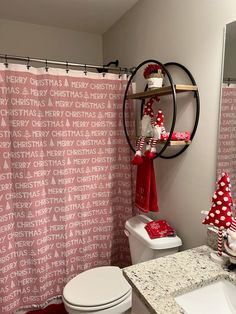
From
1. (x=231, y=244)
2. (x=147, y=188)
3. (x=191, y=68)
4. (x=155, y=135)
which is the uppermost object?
(x=191, y=68)

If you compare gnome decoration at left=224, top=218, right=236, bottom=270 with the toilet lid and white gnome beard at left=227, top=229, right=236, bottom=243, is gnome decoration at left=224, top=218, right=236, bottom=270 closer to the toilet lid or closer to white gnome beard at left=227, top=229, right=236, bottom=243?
white gnome beard at left=227, top=229, right=236, bottom=243

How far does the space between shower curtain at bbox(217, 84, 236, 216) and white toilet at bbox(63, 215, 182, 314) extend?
55 cm

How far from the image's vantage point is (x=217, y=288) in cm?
97

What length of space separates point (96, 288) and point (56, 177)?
747 millimetres

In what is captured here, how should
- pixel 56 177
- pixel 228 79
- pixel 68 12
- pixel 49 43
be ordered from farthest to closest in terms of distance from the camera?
pixel 49 43 → pixel 68 12 → pixel 56 177 → pixel 228 79

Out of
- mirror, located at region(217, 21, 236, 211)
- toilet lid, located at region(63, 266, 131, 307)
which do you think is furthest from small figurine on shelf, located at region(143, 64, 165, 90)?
toilet lid, located at region(63, 266, 131, 307)

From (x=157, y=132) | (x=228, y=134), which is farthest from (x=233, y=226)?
(x=157, y=132)

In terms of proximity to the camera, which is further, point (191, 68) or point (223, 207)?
point (191, 68)

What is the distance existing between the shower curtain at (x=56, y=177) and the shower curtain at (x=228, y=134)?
0.82m

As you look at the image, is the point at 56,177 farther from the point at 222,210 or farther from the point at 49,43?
the point at 49,43

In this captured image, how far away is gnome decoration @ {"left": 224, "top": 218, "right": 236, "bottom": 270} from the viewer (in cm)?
98

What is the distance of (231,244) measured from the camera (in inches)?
38.9

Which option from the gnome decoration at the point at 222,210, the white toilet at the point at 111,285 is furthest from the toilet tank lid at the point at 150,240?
the gnome decoration at the point at 222,210

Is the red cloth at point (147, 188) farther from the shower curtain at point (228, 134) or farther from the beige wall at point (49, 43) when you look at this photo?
the beige wall at point (49, 43)
